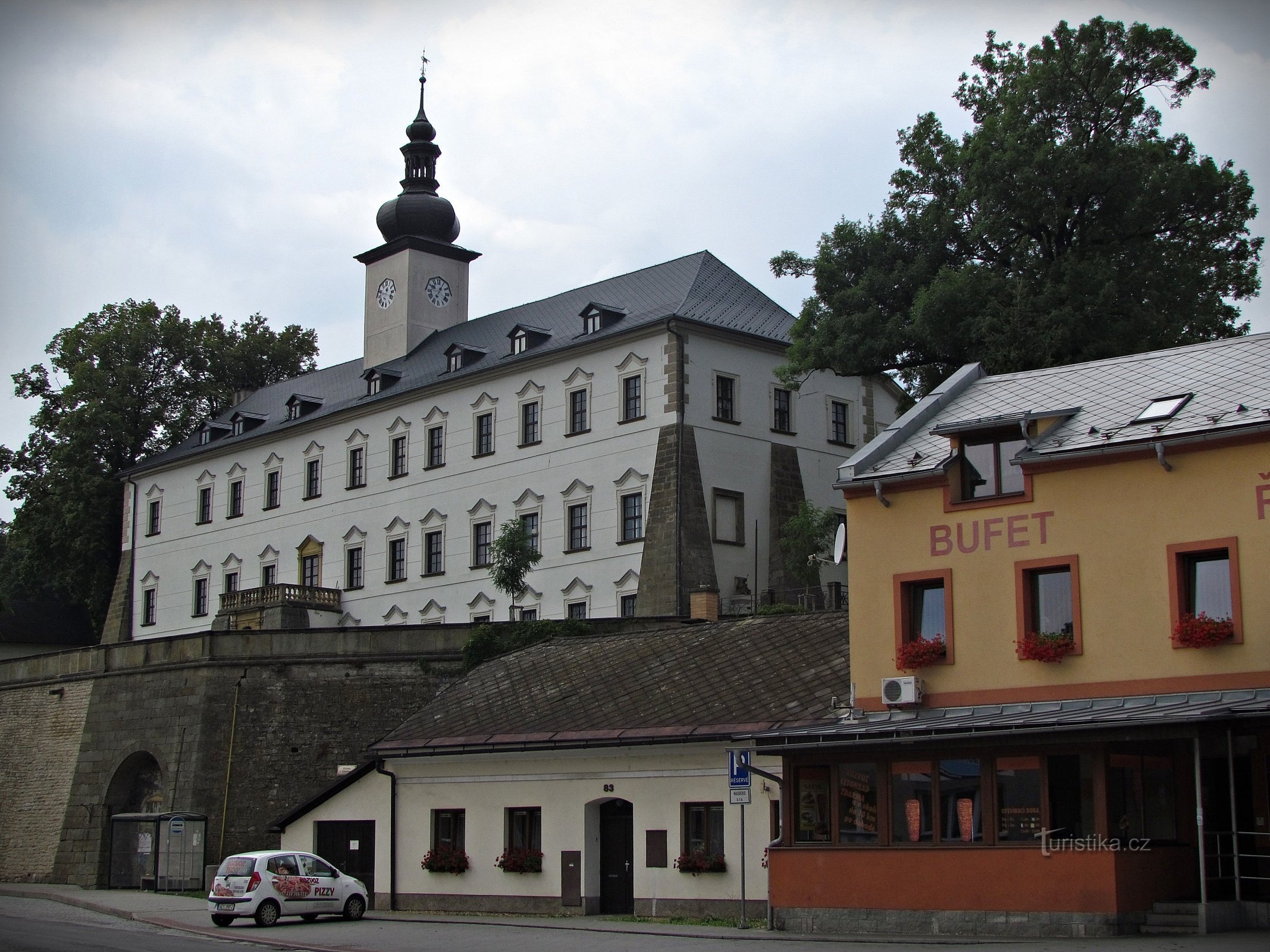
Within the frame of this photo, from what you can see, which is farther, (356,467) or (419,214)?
(419,214)

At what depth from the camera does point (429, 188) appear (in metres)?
74.7

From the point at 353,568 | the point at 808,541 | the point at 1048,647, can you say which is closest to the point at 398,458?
the point at 353,568

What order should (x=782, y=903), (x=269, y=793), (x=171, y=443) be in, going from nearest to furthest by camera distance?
(x=782, y=903)
(x=269, y=793)
(x=171, y=443)

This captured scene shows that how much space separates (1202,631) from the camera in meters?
22.8

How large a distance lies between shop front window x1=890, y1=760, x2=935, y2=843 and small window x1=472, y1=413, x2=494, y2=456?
36223 millimetres

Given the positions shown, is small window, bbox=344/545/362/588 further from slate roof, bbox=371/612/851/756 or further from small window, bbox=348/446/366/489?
slate roof, bbox=371/612/851/756

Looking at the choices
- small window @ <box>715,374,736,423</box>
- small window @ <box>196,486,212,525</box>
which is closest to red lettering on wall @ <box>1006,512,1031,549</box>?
small window @ <box>715,374,736,423</box>

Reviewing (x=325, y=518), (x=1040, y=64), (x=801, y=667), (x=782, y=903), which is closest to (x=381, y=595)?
(x=325, y=518)

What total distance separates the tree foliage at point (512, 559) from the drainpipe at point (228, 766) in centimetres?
1056

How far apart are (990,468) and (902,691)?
149 inches

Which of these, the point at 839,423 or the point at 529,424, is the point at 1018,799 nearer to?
the point at 839,423

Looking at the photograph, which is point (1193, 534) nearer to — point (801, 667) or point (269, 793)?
point (801, 667)

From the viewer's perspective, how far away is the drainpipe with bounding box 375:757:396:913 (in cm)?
3309

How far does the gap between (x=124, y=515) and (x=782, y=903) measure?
6003cm
